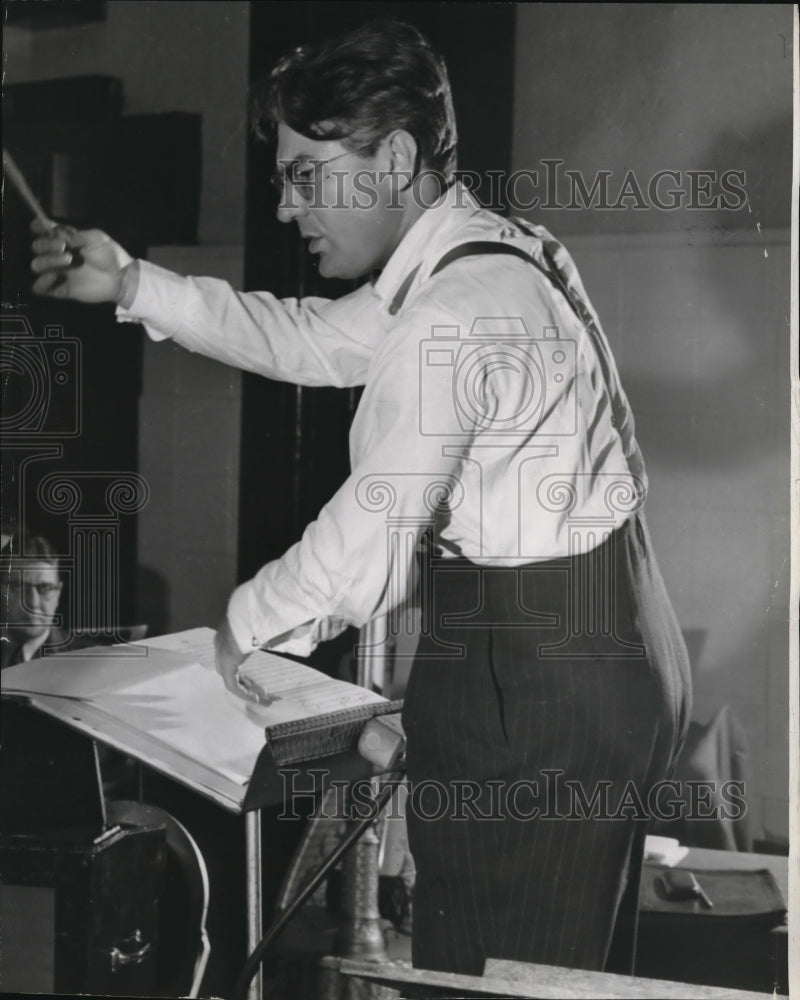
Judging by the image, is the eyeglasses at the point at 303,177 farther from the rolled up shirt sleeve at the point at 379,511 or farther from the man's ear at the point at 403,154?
the rolled up shirt sleeve at the point at 379,511

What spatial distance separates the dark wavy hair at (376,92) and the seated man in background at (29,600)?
742mm

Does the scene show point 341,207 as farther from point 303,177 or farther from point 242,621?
point 242,621

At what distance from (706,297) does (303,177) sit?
607 millimetres

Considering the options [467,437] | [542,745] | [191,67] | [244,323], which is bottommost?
[542,745]

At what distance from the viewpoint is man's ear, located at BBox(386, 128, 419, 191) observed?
66.6 inches

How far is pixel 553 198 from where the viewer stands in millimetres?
1695

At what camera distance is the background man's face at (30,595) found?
70.2 inches

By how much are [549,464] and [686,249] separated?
1.23 ft

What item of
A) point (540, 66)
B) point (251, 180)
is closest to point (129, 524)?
point (251, 180)

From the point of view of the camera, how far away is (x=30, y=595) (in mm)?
1790

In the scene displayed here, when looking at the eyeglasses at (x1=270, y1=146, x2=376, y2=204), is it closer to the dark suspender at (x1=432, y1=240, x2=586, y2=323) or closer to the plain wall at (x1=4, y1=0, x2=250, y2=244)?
the plain wall at (x1=4, y1=0, x2=250, y2=244)

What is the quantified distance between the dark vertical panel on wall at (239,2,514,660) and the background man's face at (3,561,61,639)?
11.6 inches

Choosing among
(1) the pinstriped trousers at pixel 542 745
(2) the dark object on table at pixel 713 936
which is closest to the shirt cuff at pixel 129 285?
(1) the pinstriped trousers at pixel 542 745

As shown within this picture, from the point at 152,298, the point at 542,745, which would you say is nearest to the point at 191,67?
the point at 152,298
